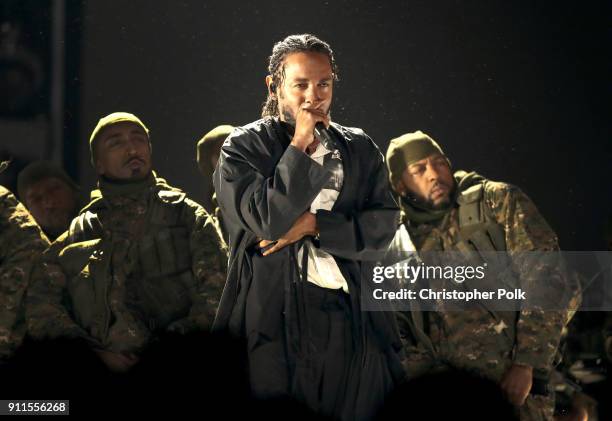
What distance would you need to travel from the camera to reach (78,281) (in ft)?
14.0

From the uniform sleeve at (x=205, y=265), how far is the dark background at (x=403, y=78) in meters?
0.37

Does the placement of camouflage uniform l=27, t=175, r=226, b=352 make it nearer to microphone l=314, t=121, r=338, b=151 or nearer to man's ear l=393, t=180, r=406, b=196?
man's ear l=393, t=180, r=406, b=196

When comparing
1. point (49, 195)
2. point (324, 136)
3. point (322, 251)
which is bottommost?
point (49, 195)

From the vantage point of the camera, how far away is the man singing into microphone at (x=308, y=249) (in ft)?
10.2

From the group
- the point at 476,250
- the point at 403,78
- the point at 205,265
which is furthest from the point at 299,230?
the point at 403,78

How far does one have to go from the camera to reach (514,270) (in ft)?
14.4

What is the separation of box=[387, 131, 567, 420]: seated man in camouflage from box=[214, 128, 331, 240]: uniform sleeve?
1.42m

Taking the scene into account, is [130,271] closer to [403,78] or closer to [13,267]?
[13,267]

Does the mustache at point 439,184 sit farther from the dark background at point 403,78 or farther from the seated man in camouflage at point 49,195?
the seated man in camouflage at point 49,195

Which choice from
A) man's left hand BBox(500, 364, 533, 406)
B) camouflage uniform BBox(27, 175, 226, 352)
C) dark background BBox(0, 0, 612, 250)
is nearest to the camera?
man's left hand BBox(500, 364, 533, 406)

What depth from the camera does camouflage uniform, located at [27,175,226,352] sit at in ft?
13.8

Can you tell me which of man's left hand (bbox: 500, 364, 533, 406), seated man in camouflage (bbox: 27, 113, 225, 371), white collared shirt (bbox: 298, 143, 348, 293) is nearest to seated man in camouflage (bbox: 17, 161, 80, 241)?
seated man in camouflage (bbox: 27, 113, 225, 371)

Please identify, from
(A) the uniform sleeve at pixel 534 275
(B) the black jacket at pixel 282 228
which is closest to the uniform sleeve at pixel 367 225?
(B) the black jacket at pixel 282 228

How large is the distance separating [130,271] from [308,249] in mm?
1364
